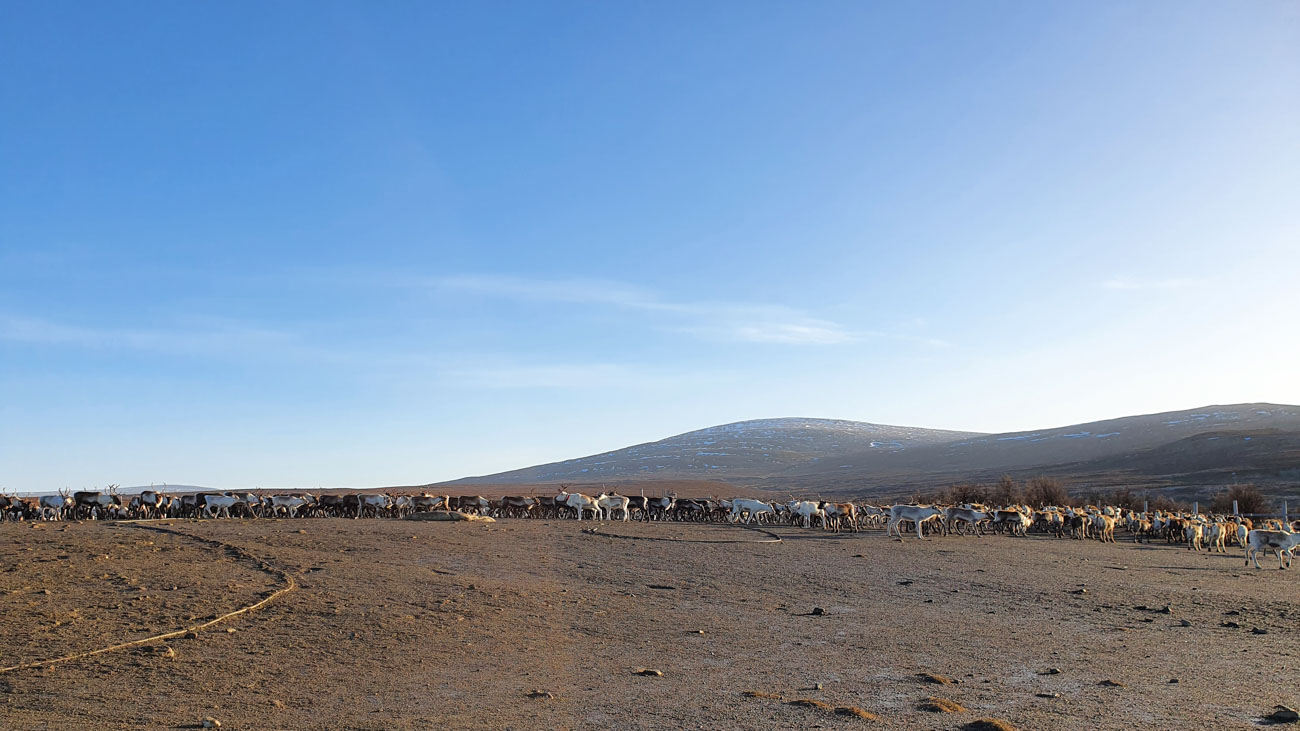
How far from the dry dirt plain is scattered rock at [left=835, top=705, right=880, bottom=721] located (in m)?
0.19

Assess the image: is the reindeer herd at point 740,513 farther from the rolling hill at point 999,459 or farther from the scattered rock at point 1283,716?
the rolling hill at point 999,459

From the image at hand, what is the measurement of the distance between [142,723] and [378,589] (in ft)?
25.2

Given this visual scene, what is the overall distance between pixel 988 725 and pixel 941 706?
2.77 ft

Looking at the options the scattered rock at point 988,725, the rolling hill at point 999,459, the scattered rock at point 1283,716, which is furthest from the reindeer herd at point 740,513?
the rolling hill at point 999,459

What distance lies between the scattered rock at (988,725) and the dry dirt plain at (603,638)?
0.22m

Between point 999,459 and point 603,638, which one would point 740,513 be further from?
point 999,459

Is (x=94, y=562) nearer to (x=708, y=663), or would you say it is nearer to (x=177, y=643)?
(x=177, y=643)

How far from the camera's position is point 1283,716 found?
351 inches

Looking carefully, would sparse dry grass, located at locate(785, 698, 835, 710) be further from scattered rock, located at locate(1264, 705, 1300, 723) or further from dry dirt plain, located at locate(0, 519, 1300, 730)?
scattered rock, located at locate(1264, 705, 1300, 723)

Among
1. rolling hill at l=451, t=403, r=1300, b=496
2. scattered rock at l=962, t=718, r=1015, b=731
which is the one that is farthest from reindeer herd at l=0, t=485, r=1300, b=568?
rolling hill at l=451, t=403, r=1300, b=496

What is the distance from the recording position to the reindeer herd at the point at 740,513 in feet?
114

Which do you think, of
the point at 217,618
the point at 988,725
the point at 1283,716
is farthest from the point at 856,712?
the point at 217,618

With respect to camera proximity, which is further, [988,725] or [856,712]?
[856,712]

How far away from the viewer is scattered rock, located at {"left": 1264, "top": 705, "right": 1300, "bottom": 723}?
29.0 ft
